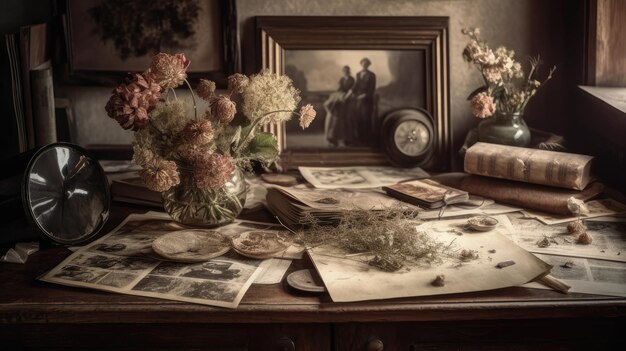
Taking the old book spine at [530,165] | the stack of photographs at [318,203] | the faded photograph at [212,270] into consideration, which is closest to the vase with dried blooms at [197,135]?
the stack of photographs at [318,203]

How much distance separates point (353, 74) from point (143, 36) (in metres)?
0.77

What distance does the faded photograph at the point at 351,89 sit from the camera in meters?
2.50

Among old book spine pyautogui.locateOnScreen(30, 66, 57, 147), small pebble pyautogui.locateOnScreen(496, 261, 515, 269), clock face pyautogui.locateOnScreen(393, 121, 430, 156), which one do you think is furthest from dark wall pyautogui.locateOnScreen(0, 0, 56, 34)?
small pebble pyautogui.locateOnScreen(496, 261, 515, 269)

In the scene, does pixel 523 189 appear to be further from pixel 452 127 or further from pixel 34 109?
pixel 34 109

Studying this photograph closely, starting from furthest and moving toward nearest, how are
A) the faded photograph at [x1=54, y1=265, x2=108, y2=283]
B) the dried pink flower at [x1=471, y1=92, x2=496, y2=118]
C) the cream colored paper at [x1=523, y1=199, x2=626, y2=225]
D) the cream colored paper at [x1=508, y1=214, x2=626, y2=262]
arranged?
the dried pink flower at [x1=471, y1=92, x2=496, y2=118]
the cream colored paper at [x1=523, y1=199, x2=626, y2=225]
the cream colored paper at [x1=508, y1=214, x2=626, y2=262]
the faded photograph at [x1=54, y1=265, x2=108, y2=283]

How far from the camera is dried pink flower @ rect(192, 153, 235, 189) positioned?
1.76 meters

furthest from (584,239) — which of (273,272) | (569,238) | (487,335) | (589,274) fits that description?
(273,272)

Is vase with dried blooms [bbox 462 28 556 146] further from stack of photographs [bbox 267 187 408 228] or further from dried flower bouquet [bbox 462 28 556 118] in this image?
stack of photographs [bbox 267 187 408 228]

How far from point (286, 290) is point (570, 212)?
93 cm

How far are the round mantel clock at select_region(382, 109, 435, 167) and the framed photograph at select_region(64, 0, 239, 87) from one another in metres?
0.61

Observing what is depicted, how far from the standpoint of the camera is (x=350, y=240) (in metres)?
1.76

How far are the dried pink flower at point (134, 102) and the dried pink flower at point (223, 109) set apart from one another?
0.49ft

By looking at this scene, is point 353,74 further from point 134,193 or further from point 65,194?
point 65,194

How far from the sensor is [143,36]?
246cm
